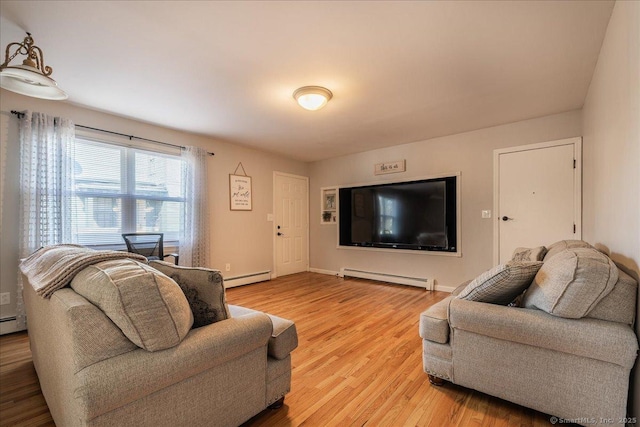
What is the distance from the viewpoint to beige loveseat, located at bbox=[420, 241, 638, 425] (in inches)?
51.3

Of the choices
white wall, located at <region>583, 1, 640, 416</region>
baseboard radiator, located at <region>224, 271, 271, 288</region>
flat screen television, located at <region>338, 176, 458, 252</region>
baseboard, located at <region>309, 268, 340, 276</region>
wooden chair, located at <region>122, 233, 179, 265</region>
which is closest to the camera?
white wall, located at <region>583, 1, 640, 416</region>

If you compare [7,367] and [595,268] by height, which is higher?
[595,268]

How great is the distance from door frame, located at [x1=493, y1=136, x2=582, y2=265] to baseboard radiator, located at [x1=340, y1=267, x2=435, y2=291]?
3.23 feet

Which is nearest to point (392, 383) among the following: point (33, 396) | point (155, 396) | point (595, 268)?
point (595, 268)

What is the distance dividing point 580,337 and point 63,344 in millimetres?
2253

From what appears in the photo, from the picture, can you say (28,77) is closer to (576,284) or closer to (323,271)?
(576,284)

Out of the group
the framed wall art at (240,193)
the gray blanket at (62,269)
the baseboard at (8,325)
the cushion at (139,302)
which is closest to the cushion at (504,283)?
the cushion at (139,302)

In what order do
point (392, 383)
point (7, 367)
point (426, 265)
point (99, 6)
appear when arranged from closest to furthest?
point (99, 6) → point (392, 383) → point (7, 367) → point (426, 265)

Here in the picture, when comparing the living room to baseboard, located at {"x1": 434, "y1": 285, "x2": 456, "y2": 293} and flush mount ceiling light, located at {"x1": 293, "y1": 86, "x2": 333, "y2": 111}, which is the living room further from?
flush mount ceiling light, located at {"x1": 293, "y1": 86, "x2": 333, "y2": 111}

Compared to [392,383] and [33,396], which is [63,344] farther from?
[392,383]

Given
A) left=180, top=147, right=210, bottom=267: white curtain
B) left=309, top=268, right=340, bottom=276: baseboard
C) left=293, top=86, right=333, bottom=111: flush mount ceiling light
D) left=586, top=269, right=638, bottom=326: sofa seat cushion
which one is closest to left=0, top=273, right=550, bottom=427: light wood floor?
left=586, top=269, right=638, bottom=326: sofa seat cushion

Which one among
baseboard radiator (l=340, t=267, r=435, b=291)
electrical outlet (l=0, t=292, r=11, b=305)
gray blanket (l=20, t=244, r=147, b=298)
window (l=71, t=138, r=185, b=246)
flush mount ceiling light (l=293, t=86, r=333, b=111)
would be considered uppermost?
flush mount ceiling light (l=293, t=86, r=333, b=111)

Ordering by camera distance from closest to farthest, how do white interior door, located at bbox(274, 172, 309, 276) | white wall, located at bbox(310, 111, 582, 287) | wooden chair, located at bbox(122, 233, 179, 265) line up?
wooden chair, located at bbox(122, 233, 179, 265)
white wall, located at bbox(310, 111, 582, 287)
white interior door, located at bbox(274, 172, 309, 276)

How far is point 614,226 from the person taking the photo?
173 centimetres
